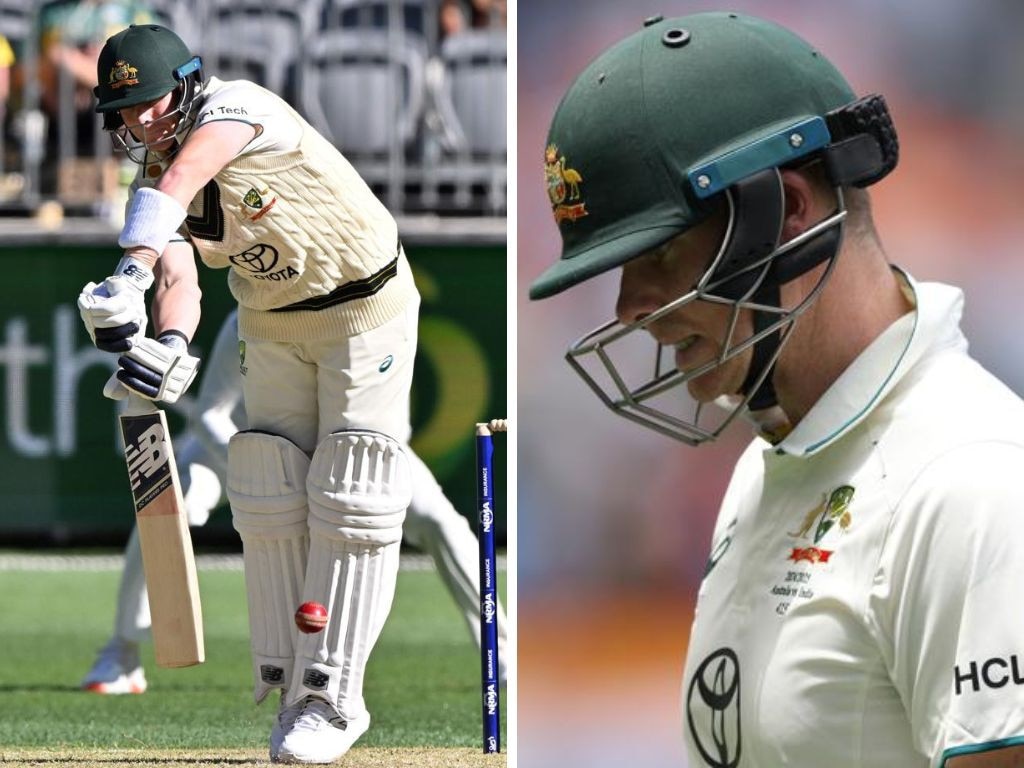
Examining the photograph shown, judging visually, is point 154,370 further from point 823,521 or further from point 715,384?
point 823,521

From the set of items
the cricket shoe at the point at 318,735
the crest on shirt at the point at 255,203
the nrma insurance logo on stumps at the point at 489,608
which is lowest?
the cricket shoe at the point at 318,735

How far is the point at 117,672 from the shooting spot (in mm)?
5281

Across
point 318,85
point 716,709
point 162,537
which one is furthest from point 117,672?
point 318,85

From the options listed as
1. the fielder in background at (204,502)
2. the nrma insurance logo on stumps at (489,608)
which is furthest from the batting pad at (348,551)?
the fielder in background at (204,502)

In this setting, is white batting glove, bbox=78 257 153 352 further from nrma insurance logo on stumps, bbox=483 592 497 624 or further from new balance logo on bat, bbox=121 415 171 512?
nrma insurance logo on stumps, bbox=483 592 497 624

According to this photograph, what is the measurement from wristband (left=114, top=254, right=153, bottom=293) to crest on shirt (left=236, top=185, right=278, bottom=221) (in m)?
0.32

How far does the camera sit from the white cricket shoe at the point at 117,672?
207 inches

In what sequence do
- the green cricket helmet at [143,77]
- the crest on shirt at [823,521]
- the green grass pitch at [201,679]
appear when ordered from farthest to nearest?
the green grass pitch at [201,679] → the green cricket helmet at [143,77] → the crest on shirt at [823,521]

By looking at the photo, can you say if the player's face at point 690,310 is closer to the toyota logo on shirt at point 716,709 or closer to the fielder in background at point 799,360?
the fielder in background at point 799,360

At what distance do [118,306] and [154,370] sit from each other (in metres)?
0.17

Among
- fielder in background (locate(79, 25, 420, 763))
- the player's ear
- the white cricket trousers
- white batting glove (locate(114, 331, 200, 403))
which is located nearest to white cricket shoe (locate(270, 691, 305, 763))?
fielder in background (locate(79, 25, 420, 763))

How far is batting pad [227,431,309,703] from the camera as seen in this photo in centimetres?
386

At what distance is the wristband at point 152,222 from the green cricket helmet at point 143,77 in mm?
307

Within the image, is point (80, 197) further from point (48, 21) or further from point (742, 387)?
point (742, 387)
